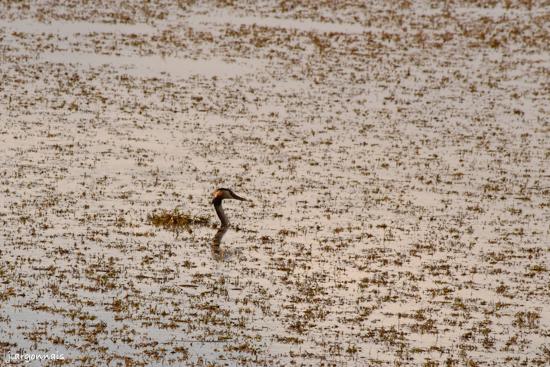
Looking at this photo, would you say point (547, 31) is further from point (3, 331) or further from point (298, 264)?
point (3, 331)

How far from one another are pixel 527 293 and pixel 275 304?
4708 mm

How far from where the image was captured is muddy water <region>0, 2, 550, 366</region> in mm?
19000

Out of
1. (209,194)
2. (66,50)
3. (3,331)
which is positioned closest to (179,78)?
(66,50)

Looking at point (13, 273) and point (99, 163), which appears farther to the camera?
point (99, 163)

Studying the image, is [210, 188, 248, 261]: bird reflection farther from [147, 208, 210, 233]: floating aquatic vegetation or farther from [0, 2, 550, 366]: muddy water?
[147, 208, 210, 233]: floating aquatic vegetation

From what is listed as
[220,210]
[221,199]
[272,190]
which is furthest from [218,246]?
[272,190]

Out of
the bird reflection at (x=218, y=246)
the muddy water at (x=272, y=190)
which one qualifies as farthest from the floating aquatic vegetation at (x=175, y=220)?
the bird reflection at (x=218, y=246)

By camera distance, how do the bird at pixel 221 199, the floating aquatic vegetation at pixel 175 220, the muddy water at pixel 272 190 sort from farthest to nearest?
1. the bird at pixel 221 199
2. the floating aquatic vegetation at pixel 175 220
3. the muddy water at pixel 272 190

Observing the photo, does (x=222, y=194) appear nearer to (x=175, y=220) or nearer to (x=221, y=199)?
(x=221, y=199)

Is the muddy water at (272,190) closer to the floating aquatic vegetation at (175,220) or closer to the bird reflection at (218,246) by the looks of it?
the bird reflection at (218,246)

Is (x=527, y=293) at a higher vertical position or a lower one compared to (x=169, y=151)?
lower

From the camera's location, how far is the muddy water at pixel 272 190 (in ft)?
62.3

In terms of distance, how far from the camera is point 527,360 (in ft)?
60.4

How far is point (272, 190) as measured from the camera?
28.5 m
